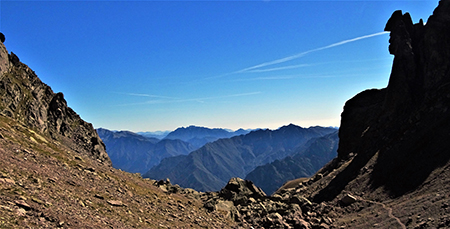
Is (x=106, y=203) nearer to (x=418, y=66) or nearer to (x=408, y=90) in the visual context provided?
(x=408, y=90)

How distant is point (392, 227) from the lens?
94.0ft

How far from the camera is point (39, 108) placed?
62.3 metres

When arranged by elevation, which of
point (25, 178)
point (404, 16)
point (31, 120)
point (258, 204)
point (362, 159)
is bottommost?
point (258, 204)

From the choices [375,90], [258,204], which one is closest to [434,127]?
[258,204]

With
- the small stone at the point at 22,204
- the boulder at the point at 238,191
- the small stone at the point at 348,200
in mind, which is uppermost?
the small stone at the point at 22,204

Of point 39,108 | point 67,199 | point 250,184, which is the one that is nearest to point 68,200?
point 67,199

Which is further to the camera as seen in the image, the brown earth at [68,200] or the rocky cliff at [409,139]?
the rocky cliff at [409,139]

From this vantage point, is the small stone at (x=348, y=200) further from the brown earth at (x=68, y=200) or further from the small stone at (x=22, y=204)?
the small stone at (x=22, y=204)

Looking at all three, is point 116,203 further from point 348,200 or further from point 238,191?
point 348,200

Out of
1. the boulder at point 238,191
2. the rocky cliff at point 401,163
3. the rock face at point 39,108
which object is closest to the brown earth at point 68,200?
the rocky cliff at point 401,163

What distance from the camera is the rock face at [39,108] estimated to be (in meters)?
52.9

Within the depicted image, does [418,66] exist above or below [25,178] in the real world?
above

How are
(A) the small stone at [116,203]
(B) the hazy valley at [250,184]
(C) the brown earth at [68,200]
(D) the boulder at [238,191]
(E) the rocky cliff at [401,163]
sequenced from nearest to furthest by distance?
(C) the brown earth at [68,200], (B) the hazy valley at [250,184], (A) the small stone at [116,203], (E) the rocky cliff at [401,163], (D) the boulder at [238,191]

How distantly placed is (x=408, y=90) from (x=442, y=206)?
4131cm
